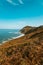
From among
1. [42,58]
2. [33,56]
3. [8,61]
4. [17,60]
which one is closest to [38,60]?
[42,58]

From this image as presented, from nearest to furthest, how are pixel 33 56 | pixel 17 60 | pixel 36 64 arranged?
pixel 36 64 → pixel 17 60 → pixel 33 56

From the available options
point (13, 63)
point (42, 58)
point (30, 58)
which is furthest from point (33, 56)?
point (13, 63)

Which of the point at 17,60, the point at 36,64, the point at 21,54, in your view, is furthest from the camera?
the point at 21,54

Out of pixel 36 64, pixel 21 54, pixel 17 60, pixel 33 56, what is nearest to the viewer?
pixel 36 64

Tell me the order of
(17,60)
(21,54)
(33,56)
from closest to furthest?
(17,60), (33,56), (21,54)

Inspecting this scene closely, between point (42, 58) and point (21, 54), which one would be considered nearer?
point (42, 58)

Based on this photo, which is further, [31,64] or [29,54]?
[29,54]

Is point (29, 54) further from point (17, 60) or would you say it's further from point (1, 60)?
point (1, 60)

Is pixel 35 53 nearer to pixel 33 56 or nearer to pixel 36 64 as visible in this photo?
pixel 33 56
